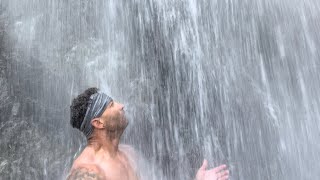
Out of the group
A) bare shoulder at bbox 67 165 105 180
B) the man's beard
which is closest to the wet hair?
the man's beard

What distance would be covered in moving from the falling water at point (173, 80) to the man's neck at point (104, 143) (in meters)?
3.47

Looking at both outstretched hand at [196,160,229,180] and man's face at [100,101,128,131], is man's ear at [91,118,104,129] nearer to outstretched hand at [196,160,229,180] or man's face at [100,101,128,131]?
man's face at [100,101,128,131]

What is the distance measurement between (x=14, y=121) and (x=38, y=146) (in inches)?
28.9

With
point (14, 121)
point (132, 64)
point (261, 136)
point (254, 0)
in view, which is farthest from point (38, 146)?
point (254, 0)

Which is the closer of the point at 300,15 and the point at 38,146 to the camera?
the point at 38,146

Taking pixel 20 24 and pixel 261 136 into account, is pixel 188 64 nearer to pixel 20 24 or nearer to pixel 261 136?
pixel 261 136

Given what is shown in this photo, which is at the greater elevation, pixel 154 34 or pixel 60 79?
pixel 154 34

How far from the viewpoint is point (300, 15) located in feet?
30.8

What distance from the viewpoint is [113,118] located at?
393 cm

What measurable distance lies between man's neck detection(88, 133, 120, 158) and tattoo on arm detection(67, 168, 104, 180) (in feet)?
0.95

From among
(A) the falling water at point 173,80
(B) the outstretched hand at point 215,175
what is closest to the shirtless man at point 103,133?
(B) the outstretched hand at point 215,175

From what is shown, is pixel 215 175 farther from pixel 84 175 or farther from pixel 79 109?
pixel 79 109

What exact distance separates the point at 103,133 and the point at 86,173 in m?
0.43

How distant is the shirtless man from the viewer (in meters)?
3.82
